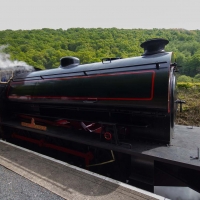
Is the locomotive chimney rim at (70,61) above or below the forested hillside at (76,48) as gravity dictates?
below

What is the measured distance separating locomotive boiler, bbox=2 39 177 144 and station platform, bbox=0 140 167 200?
88 centimetres

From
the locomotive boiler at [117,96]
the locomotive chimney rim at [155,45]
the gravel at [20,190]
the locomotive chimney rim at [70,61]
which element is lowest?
the gravel at [20,190]

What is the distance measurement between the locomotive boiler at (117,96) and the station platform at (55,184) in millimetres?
883

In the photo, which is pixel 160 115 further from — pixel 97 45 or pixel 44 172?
pixel 97 45

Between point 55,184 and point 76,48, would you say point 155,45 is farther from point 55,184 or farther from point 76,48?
point 76,48

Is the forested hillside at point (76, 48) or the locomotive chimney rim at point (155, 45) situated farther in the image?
the forested hillside at point (76, 48)

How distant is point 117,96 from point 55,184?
78.3 inches

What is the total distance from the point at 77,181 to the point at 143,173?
1.20 m

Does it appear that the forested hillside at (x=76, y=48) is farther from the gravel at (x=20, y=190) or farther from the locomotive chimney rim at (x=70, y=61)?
the gravel at (x=20, y=190)

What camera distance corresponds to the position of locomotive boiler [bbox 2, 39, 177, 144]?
3.58 metres

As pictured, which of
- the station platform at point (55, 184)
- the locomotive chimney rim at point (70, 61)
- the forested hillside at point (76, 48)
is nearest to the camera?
the station platform at point (55, 184)

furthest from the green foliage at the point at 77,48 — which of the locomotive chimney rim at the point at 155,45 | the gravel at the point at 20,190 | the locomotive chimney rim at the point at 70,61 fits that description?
the locomotive chimney rim at the point at 155,45

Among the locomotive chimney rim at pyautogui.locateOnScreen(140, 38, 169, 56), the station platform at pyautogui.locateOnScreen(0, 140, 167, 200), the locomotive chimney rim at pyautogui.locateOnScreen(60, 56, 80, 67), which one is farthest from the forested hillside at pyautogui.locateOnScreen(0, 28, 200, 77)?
the locomotive chimney rim at pyautogui.locateOnScreen(140, 38, 169, 56)

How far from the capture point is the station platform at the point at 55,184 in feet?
10.2
